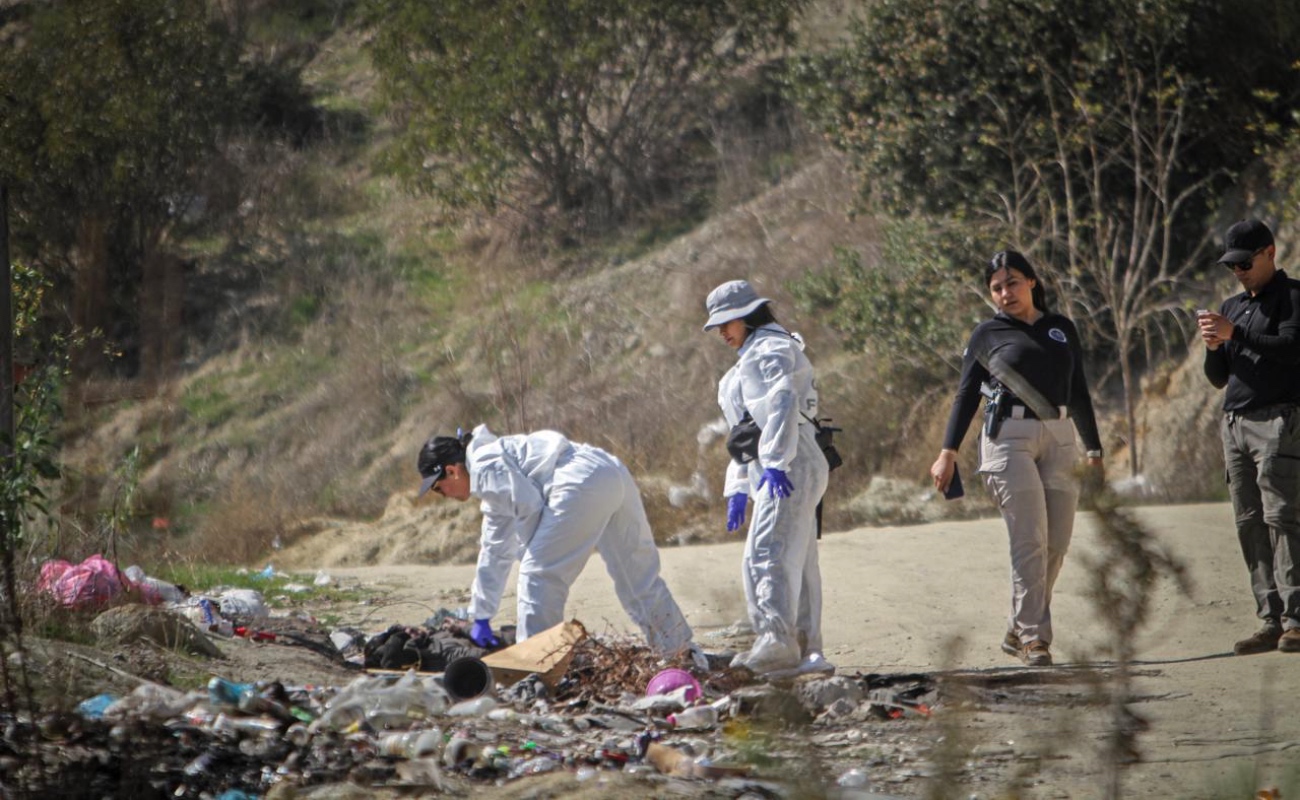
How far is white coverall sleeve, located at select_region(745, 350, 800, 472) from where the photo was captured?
7.19 metres

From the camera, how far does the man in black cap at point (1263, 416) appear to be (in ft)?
22.6

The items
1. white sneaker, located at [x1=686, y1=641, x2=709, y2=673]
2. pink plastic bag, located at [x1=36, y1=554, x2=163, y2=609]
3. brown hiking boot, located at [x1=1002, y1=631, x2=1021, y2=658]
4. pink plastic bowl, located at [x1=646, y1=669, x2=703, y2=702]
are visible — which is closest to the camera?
pink plastic bowl, located at [x1=646, y1=669, x2=703, y2=702]

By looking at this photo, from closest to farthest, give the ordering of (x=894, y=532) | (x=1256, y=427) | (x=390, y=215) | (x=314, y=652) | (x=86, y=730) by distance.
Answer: (x=86, y=730) → (x=1256, y=427) → (x=314, y=652) → (x=894, y=532) → (x=390, y=215)

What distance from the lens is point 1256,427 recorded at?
7.00 meters

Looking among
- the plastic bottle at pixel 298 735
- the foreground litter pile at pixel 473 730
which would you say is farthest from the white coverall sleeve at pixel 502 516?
the plastic bottle at pixel 298 735

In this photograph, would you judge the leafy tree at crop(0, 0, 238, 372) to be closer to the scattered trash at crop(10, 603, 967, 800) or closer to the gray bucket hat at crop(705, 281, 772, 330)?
the gray bucket hat at crop(705, 281, 772, 330)

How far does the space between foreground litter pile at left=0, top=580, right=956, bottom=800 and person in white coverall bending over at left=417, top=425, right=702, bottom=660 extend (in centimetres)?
30

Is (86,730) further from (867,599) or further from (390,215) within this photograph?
(390,215)

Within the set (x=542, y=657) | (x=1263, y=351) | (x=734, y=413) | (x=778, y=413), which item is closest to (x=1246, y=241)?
(x=1263, y=351)

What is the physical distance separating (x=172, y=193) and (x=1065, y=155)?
17.7 meters

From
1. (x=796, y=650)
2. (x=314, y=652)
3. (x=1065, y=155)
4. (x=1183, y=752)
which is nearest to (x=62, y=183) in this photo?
(x=1065, y=155)

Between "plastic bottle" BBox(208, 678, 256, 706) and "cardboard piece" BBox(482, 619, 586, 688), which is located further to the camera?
"cardboard piece" BBox(482, 619, 586, 688)

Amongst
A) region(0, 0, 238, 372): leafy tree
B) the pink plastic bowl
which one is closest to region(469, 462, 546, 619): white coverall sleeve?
the pink plastic bowl

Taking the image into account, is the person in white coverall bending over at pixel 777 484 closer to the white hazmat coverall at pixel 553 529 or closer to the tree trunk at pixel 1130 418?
the white hazmat coverall at pixel 553 529
